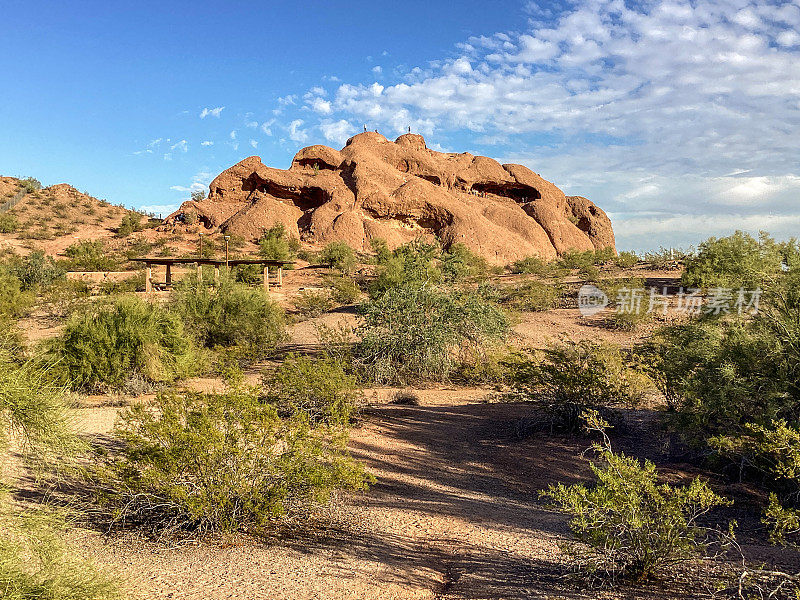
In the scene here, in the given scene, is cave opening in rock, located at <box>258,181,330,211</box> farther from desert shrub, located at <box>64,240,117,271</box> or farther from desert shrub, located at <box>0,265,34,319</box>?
desert shrub, located at <box>0,265,34,319</box>

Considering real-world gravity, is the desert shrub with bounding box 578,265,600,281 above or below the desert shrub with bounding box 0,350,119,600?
above

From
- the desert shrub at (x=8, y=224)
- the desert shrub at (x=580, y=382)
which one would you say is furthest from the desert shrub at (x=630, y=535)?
the desert shrub at (x=8, y=224)

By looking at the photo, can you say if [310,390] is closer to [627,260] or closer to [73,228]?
[627,260]

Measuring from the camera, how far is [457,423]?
34.7 ft

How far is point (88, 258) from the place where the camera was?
36781mm

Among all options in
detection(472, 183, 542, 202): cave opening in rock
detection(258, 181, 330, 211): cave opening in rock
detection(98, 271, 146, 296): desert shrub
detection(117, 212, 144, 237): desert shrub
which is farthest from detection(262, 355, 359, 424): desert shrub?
detection(472, 183, 542, 202): cave opening in rock

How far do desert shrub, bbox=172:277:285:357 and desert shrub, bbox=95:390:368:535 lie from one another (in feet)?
34.8

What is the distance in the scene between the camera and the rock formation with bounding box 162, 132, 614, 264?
52500mm

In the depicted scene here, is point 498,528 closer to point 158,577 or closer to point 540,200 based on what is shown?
point 158,577

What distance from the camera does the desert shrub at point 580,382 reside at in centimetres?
959

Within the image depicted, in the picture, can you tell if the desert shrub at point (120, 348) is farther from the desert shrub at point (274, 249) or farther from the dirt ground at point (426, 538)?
the desert shrub at point (274, 249)

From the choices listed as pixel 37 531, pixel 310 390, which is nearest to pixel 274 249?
pixel 310 390

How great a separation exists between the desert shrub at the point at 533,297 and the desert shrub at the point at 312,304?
846 centimetres

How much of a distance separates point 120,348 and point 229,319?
17.3 feet
